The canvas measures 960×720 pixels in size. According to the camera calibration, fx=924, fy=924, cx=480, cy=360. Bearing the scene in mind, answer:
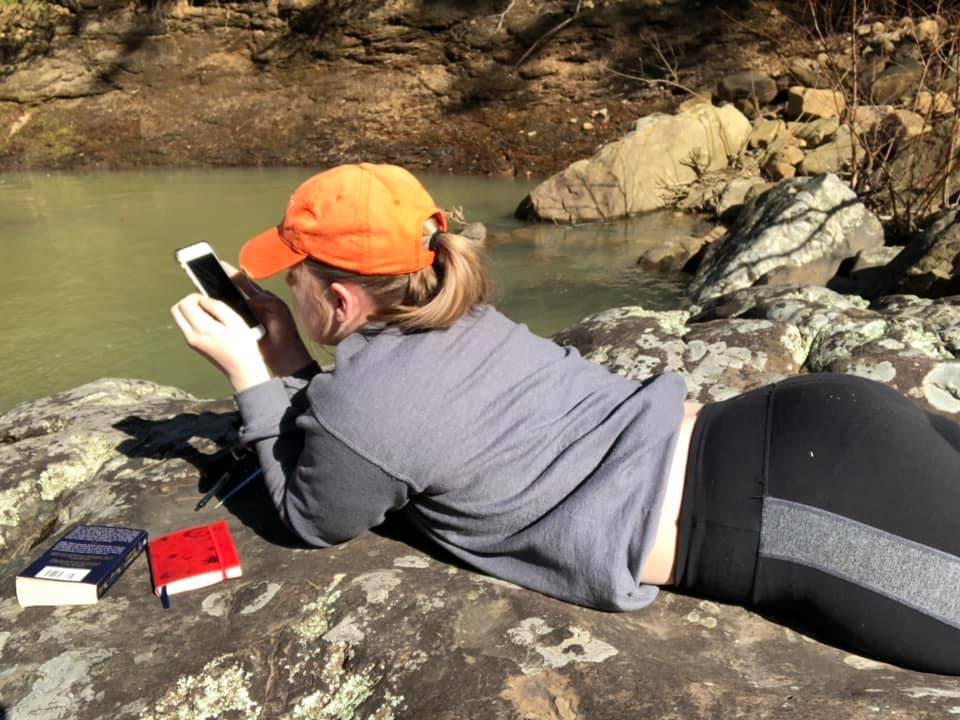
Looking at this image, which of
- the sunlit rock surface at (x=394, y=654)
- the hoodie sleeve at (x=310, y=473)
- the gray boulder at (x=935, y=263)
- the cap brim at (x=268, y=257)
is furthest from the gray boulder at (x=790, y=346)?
the cap brim at (x=268, y=257)

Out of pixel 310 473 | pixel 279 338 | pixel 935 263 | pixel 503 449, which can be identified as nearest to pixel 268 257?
pixel 279 338

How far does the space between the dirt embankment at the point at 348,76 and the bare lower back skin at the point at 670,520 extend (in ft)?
34.9

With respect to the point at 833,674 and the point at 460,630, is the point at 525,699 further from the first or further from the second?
the point at 833,674

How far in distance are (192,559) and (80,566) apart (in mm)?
253

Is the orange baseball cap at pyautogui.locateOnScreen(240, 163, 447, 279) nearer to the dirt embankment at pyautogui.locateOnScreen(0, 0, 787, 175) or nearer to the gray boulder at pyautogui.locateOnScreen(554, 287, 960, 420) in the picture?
the gray boulder at pyautogui.locateOnScreen(554, 287, 960, 420)

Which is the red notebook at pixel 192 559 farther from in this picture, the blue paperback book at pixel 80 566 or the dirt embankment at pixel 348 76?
the dirt embankment at pixel 348 76

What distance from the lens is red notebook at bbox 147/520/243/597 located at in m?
2.16

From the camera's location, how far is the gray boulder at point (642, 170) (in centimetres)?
913

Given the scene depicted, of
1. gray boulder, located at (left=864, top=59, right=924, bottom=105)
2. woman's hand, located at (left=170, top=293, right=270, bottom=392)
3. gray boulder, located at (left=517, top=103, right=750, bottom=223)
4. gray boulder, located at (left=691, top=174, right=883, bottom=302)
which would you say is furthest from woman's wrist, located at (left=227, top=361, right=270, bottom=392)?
gray boulder, located at (left=864, top=59, right=924, bottom=105)

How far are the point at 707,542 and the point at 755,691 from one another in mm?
292

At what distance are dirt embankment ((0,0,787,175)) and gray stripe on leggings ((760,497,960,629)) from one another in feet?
35.6

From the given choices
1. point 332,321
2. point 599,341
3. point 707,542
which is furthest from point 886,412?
point 599,341

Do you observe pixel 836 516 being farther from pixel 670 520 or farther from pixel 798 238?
pixel 798 238

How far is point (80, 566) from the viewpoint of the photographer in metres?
2.18
